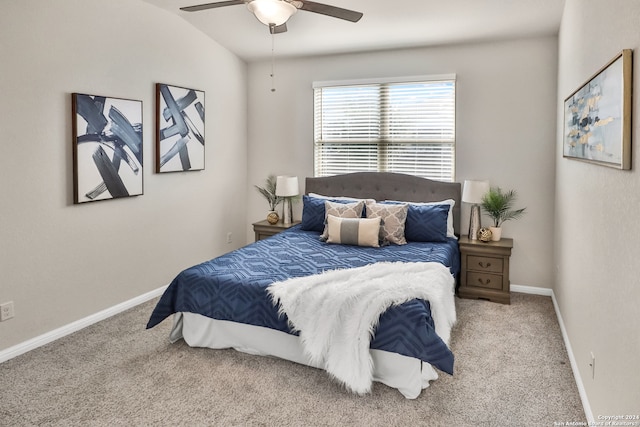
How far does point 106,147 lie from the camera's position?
12.1 feet

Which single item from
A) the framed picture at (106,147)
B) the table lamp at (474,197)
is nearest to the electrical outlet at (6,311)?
the framed picture at (106,147)

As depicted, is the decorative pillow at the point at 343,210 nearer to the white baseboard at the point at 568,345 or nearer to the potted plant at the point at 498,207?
the potted plant at the point at 498,207

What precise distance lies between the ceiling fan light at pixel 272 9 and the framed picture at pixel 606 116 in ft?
5.69

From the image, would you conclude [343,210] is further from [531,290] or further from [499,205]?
[531,290]

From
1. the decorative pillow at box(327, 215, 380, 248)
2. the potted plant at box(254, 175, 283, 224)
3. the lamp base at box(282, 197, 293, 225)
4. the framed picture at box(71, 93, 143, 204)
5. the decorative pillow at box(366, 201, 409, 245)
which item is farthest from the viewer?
the potted plant at box(254, 175, 283, 224)

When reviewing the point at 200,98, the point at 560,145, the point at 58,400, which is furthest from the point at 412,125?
the point at 58,400

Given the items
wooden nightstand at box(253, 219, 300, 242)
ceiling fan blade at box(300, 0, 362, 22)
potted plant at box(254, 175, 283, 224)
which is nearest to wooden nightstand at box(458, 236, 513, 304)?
wooden nightstand at box(253, 219, 300, 242)

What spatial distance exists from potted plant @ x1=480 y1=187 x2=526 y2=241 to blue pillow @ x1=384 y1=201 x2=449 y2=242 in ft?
1.31

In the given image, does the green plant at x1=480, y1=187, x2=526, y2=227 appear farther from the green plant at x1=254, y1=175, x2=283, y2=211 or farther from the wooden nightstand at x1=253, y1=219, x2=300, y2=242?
the green plant at x1=254, y1=175, x2=283, y2=211

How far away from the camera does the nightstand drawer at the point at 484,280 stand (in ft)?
13.7

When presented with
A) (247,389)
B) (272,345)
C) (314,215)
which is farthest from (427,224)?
(247,389)

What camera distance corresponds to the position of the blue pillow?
4.16 meters

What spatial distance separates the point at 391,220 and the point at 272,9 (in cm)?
214

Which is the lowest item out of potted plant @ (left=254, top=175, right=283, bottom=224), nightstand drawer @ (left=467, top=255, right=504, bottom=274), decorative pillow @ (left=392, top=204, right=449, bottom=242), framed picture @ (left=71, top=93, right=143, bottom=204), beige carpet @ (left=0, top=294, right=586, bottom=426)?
beige carpet @ (left=0, top=294, right=586, bottom=426)
